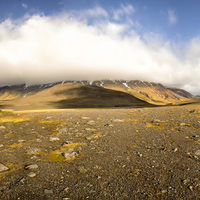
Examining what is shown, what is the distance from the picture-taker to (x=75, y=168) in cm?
912

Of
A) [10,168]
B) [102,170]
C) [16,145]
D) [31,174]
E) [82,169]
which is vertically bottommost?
[16,145]

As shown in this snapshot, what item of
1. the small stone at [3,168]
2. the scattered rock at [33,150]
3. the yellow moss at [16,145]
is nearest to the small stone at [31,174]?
the small stone at [3,168]

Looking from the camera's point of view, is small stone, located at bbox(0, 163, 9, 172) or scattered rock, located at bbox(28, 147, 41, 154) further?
scattered rock, located at bbox(28, 147, 41, 154)

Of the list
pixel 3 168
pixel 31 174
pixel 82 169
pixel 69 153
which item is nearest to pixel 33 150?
pixel 3 168

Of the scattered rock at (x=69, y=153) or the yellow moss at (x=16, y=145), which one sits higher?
the scattered rock at (x=69, y=153)

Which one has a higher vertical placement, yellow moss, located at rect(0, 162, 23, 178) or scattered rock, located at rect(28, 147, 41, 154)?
scattered rock, located at rect(28, 147, 41, 154)

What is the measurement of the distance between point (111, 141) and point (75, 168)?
5873mm

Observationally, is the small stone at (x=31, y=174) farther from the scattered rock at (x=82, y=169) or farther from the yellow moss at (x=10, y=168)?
the scattered rock at (x=82, y=169)

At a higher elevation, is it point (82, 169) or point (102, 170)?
point (102, 170)

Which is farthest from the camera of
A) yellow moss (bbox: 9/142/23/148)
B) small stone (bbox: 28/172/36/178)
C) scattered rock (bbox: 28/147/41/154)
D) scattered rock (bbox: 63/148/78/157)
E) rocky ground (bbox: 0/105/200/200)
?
yellow moss (bbox: 9/142/23/148)

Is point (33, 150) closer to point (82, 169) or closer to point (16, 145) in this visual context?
point (16, 145)

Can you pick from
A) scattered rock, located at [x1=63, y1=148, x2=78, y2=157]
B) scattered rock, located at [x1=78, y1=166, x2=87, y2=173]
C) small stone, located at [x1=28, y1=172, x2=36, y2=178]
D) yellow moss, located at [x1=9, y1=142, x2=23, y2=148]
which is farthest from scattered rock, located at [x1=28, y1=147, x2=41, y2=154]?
scattered rock, located at [x1=78, y1=166, x2=87, y2=173]

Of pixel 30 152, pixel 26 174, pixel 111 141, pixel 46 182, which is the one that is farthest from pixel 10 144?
pixel 111 141

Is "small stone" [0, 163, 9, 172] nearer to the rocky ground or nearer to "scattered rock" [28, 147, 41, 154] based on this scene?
the rocky ground
